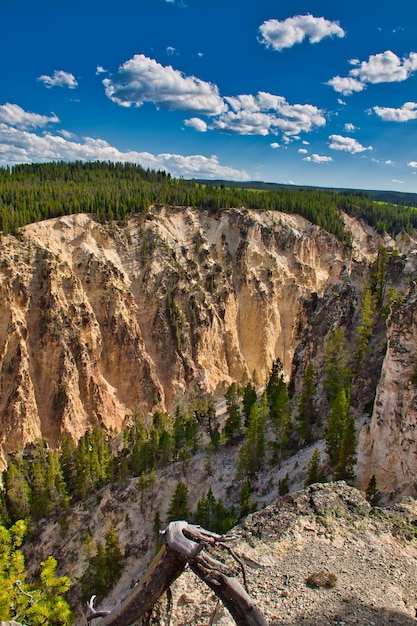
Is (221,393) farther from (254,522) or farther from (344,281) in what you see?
(254,522)

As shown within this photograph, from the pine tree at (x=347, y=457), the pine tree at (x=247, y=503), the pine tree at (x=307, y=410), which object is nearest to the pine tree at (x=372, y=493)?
the pine tree at (x=347, y=457)

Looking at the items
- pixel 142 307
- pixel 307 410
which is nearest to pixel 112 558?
pixel 307 410

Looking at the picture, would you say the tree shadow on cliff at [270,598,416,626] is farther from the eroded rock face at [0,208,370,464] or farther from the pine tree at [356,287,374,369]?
the eroded rock face at [0,208,370,464]

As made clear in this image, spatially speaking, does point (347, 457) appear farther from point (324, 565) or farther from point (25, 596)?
point (25, 596)

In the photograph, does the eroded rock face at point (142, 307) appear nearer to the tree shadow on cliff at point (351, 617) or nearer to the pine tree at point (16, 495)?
the pine tree at point (16, 495)

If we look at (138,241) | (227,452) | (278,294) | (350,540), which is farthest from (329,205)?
(350,540)

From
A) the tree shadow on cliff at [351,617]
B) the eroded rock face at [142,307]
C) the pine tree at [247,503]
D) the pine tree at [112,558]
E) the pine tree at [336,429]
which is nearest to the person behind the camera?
the tree shadow on cliff at [351,617]
